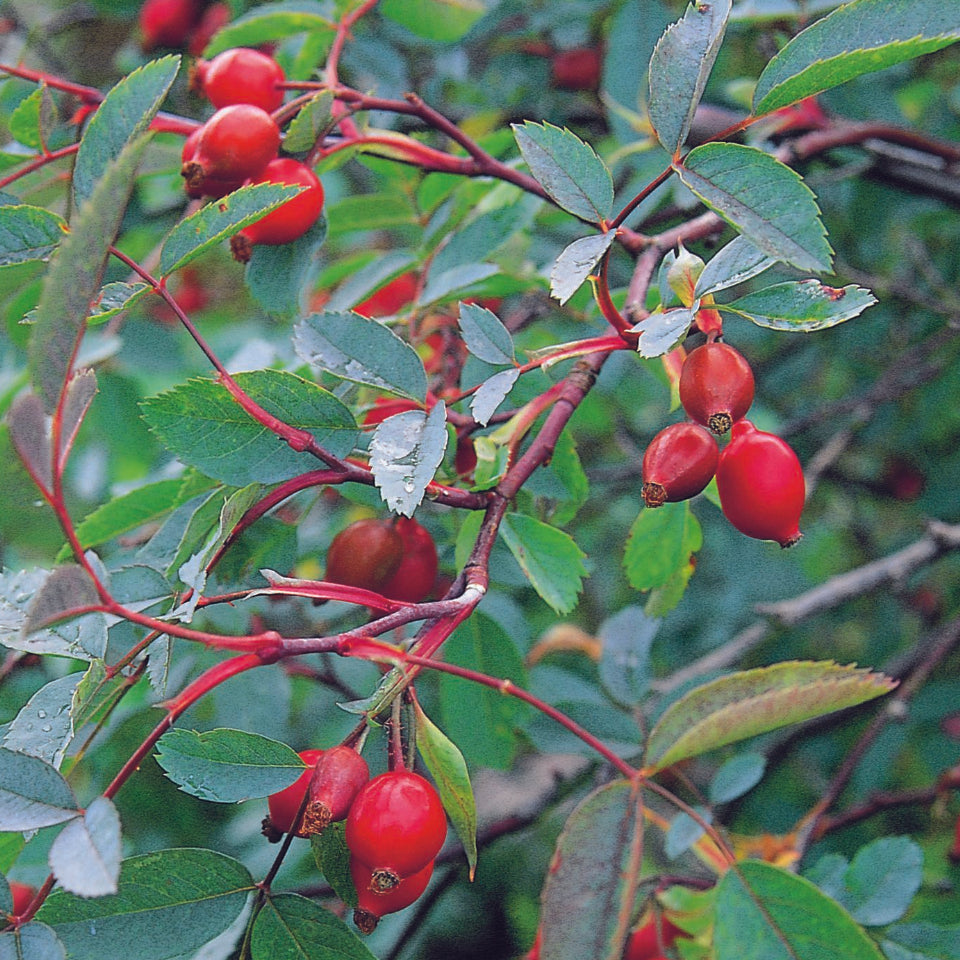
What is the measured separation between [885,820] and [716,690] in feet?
5.72

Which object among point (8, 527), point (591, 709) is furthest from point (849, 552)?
point (8, 527)

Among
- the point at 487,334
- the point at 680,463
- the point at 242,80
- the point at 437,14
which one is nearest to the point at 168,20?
the point at 437,14

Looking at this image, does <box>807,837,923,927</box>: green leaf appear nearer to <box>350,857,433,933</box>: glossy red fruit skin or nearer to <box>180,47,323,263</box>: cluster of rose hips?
<box>350,857,433,933</box>: glossy red fruit skin

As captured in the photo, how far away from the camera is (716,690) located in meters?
0.80

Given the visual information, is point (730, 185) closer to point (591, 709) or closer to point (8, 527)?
point (591, 709)

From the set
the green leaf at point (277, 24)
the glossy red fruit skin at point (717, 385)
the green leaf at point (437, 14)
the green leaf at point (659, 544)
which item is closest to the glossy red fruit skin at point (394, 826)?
the glossy red fruit skin at point (717, 385)

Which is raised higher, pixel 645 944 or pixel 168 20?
pixel 168 20

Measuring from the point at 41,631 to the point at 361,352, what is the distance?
0.34 m

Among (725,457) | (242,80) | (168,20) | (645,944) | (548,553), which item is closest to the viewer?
(725,457)

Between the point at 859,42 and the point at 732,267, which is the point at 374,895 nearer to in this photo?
the point at 732,267

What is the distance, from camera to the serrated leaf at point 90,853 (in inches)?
22.1

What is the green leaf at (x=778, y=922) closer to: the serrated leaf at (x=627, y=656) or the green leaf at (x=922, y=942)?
the green leaf at (x=922, y=942)

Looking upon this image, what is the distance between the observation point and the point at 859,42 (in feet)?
2.54

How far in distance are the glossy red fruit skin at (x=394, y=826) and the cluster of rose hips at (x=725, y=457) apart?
11.0 inches
